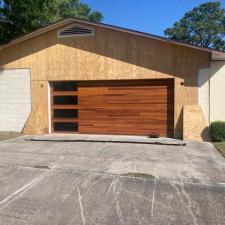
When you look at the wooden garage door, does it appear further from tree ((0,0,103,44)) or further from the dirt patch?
tree ((0,0,103,44))

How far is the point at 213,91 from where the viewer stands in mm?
11148

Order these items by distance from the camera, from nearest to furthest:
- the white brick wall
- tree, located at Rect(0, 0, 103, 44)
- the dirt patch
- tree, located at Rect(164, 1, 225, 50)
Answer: the dirt patch, the white brick wall, tree, located at Rect(0, 0, 103, 44), tree, located at Rect(164, 1, 225, 50)

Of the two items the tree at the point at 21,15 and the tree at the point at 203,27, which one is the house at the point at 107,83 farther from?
the tree at the point at 203,27

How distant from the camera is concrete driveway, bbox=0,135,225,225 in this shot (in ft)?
15.5

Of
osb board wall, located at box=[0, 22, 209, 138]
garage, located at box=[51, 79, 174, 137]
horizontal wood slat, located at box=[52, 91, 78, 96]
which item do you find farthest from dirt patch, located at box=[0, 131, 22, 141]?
horizontal wood slat, located at box=[52, 91, 78, 96]

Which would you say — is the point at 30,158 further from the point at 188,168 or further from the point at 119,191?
the point at 188,168

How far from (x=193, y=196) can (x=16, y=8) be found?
625 inches

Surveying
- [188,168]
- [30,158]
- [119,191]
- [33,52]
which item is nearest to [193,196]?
[119,191]

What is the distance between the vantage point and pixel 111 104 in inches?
490

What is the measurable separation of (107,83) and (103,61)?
0.95 meters

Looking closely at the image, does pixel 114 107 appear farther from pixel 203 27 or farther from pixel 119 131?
pixel 203 27

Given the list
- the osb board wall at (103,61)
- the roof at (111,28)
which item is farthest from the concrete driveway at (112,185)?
the roof at (111,28)

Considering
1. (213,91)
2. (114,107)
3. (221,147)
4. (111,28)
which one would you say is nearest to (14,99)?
(114,107)

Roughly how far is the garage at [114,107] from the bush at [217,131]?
1.61 metres
